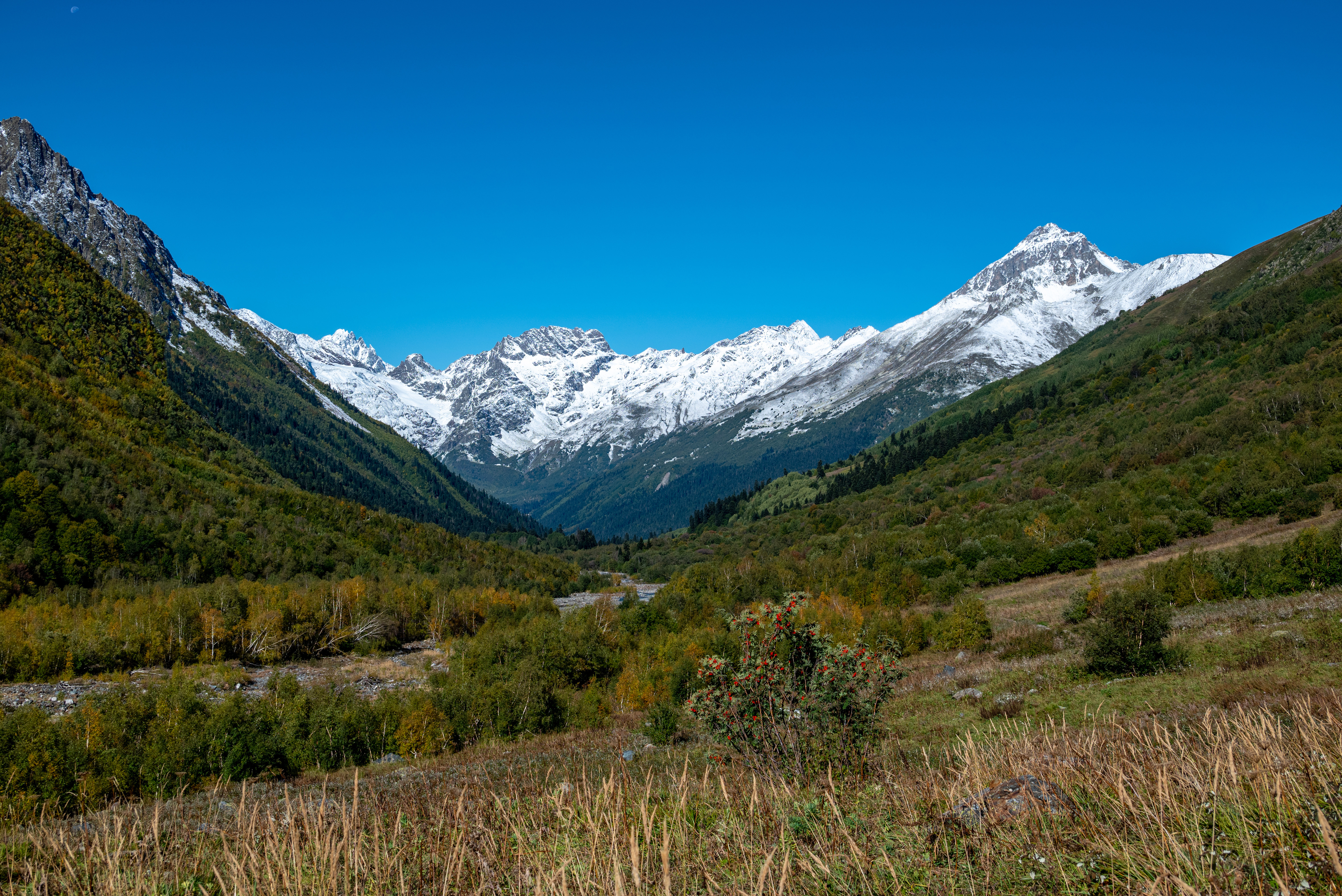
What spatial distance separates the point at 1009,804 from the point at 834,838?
5.55ft

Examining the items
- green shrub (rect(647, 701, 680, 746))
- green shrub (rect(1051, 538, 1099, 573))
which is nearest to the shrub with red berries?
green shrub (rect(647, 701, 680, 746))

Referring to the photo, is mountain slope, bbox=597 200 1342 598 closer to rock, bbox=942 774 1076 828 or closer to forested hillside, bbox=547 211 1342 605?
forested hillside, bbox=547 211 1342 605

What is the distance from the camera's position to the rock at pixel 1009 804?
198 inches

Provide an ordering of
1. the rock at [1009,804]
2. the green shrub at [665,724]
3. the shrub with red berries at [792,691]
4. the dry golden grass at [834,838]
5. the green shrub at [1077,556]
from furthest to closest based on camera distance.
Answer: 1. the green shrub at [1077,556]
2. the green shrub at [665,724]
3. the shrub with red berries at [792,691]
4. the rock at [1009,804]
5. the dry golden grass at [834,838]

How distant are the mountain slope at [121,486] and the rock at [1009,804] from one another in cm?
6423

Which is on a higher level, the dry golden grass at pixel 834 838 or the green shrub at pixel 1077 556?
the dry golden grass at pixel 834 838

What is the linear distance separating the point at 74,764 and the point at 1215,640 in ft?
128

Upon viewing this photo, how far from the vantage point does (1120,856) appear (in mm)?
4027

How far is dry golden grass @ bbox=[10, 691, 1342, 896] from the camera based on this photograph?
159 inches

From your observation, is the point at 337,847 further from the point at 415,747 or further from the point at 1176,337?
the point at 1176,337

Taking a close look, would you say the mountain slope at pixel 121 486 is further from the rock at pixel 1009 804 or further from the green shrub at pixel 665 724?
the rock at pixel 1009 804

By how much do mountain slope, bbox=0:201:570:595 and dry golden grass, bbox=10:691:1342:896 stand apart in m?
59.5

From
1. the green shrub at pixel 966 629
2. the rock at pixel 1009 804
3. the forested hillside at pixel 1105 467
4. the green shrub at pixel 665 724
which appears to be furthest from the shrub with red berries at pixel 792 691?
the forested hillside at pixel 1105 467

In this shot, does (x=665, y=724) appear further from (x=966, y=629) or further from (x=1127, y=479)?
(x=1127, y=479)
